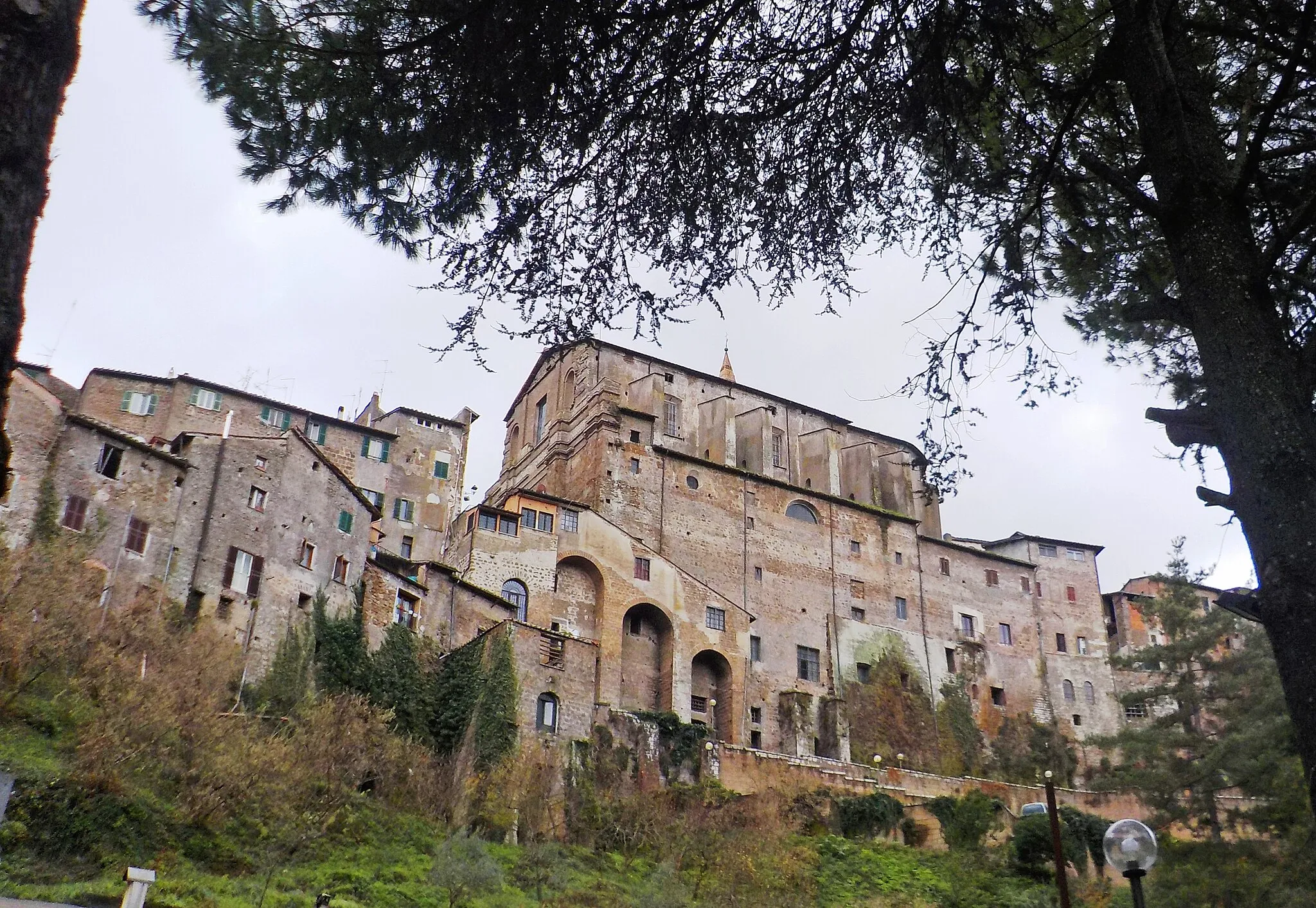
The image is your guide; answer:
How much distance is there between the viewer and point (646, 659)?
4450cm

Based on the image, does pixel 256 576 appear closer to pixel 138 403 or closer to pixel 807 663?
pixel 138 403

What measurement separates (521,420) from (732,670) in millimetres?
20184

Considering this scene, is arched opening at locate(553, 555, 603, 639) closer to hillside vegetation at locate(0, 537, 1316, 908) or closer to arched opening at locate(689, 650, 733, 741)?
arched opening at locate(689, 650, 733, 741)


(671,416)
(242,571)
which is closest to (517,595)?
(242,571)

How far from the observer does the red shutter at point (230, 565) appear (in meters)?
30.1

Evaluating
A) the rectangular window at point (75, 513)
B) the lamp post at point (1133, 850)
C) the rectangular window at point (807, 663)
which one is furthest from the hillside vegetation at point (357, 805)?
the lamp post at point (1133, 850)

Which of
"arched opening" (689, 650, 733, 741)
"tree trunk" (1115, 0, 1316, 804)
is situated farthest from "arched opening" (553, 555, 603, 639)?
"tree trunk" (1115, 0, 1316, 804)

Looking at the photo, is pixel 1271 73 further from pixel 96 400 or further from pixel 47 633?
pixel 96 400

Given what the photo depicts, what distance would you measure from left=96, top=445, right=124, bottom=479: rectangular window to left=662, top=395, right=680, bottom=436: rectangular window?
2855cm

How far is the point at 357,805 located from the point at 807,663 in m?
28.6

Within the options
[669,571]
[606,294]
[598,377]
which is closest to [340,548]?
[669,571]

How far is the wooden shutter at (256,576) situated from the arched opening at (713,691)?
62.7 ft

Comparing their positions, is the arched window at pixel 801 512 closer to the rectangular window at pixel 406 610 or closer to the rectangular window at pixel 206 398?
the rectangular window at pixel 406 610

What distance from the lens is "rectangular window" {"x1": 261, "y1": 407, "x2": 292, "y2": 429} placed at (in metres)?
46.8
